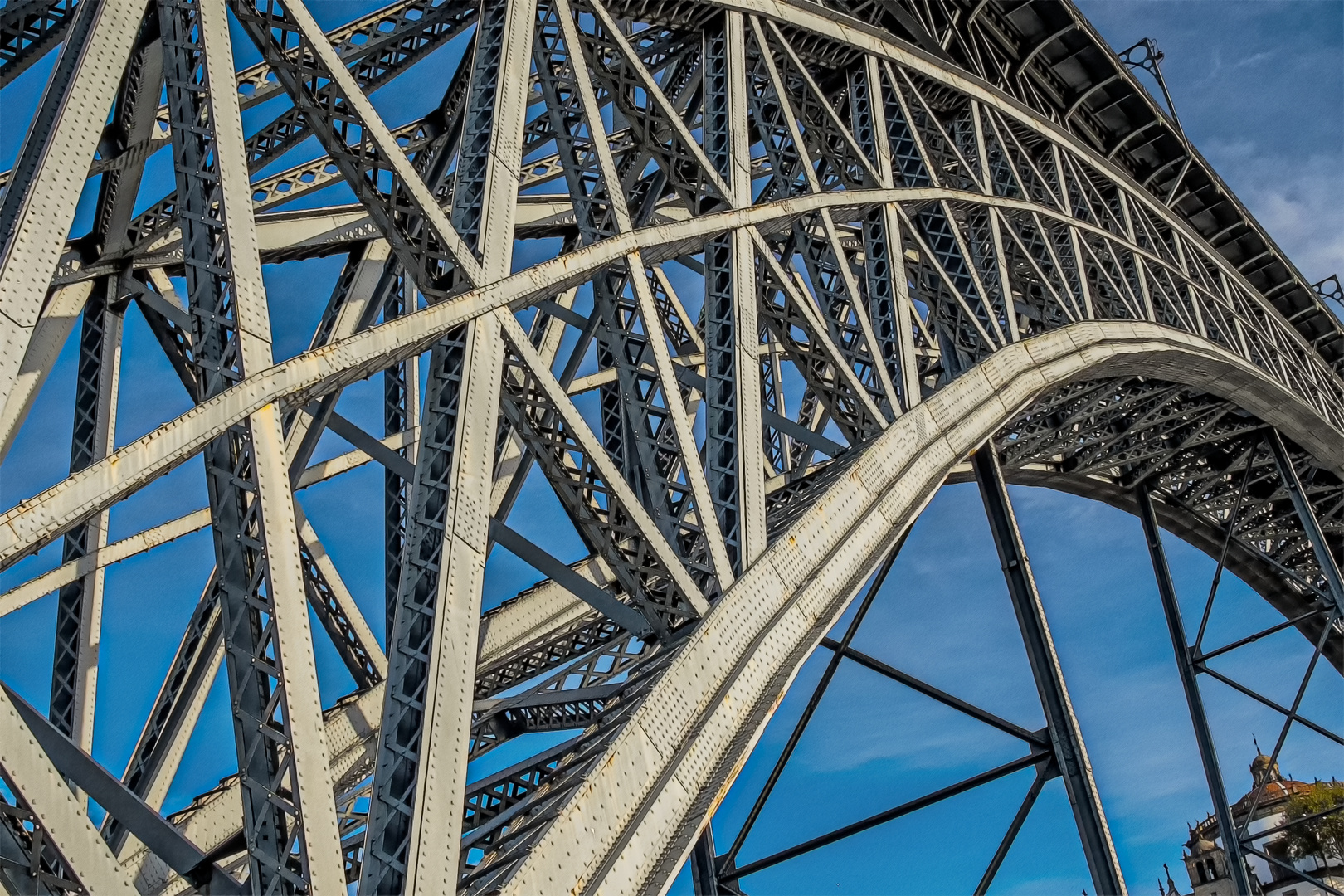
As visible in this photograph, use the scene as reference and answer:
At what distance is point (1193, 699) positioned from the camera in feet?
80.6

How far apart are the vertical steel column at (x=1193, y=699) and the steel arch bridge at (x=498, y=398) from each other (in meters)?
8.20

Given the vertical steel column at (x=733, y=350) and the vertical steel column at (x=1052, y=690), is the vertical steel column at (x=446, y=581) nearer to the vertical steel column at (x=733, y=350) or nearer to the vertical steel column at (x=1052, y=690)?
the vertical steel column at (x=733, y=350)

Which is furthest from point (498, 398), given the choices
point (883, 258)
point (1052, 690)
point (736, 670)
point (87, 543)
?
point (1052, 690)

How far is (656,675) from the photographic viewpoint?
7785 mm

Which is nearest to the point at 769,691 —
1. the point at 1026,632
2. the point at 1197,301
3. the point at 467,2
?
the point at 467,2

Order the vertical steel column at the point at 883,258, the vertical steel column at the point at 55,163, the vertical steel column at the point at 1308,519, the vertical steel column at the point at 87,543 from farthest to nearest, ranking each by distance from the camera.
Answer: the vertical steel column at the point at 1308,519 → the vertical steel column at the point at 883,258 → the vertical steel column at the point at 87,543 → the vertical steel column at the point at 55,163

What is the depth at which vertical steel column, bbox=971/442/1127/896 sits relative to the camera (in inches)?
501

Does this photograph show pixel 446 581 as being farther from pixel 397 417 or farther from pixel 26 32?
pixel 397 417

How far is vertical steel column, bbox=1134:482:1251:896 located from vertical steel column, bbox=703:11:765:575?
1444cm

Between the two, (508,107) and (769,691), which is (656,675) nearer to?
(769,691)

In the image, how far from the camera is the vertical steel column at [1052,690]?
1272 centimetres

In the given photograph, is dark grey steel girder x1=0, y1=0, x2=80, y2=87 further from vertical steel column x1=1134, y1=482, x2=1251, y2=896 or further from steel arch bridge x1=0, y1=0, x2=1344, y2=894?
vertical steel column x1=1134, y1=482, x2=1251, y2=896

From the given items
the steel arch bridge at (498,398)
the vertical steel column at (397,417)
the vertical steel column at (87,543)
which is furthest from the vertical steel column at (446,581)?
the vertical steel column at (87,543)

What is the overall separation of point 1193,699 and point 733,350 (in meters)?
18.0
